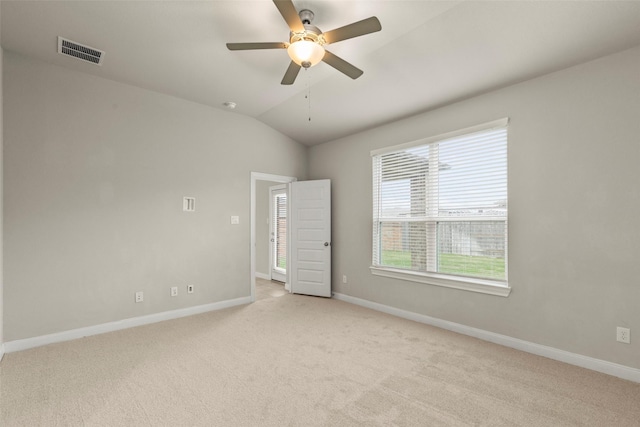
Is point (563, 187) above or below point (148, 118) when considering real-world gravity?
Result: below

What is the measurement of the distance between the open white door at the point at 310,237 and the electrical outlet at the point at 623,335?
352 centimetres

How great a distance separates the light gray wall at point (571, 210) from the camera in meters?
2.58

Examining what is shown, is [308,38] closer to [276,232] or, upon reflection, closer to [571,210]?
[571,210]

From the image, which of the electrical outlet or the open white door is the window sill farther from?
the open white door

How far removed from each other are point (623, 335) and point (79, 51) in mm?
5618

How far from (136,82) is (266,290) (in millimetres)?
3872

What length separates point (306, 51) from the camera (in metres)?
2.22

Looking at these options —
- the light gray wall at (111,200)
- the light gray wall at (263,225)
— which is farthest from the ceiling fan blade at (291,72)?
the light gray wall at (263,225)

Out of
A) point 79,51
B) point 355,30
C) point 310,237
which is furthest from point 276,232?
point 355,30

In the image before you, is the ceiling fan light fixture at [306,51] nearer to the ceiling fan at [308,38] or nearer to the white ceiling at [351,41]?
A: the ceiling fan at [308,38]

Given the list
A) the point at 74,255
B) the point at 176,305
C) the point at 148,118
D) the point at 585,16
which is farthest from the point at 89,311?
the point at 585,16

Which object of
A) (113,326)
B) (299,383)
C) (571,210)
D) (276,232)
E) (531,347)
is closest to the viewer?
(299,383)

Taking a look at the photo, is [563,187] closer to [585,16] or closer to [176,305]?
[585,16]

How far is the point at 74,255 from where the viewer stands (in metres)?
3.42
